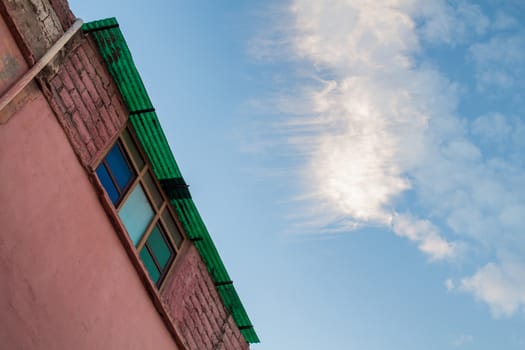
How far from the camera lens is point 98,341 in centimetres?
517

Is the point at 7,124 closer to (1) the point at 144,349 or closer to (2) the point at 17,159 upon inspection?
(2) the point at 17,159

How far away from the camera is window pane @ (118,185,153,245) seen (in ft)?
20.9

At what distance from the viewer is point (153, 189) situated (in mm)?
7168

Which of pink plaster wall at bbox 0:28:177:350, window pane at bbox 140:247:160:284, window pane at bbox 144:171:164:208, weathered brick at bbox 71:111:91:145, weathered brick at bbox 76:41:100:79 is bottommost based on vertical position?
pink plaster wall at bbox 0:28:177:350

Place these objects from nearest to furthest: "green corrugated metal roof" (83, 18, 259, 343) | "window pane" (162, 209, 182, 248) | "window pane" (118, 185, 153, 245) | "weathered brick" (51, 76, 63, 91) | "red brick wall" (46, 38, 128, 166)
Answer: "weathered brick" (51, 76, 63, 91), "red brick wall" (46, 38, 128, 166), "green corrugated metal roof" (83, 18, 259, 343), "window pane" (118, 185, 153, 245), "window pane" (162, 209, 182, 248)

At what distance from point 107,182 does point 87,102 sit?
3.55ft

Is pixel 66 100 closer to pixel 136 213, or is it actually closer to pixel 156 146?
pixel 156 146

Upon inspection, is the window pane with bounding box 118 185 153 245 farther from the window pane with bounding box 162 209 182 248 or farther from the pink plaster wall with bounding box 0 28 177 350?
the pink plaster wall with bounding box 0 28 177 350

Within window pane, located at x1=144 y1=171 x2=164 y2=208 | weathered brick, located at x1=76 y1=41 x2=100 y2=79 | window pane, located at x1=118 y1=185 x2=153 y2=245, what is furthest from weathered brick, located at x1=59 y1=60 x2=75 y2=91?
window pane, located at x1=144 y1=171 x2=164 y2=208

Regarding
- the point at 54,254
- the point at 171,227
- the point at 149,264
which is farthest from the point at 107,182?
the point at 171,227

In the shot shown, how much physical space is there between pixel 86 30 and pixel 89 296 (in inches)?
135

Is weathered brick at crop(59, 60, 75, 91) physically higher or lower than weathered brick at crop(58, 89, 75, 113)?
higher

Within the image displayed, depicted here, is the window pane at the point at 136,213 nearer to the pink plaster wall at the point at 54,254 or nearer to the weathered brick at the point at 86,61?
the pink plaster wall at the point at 54,254

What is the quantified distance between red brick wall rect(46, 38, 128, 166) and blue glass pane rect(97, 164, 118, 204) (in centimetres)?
25
